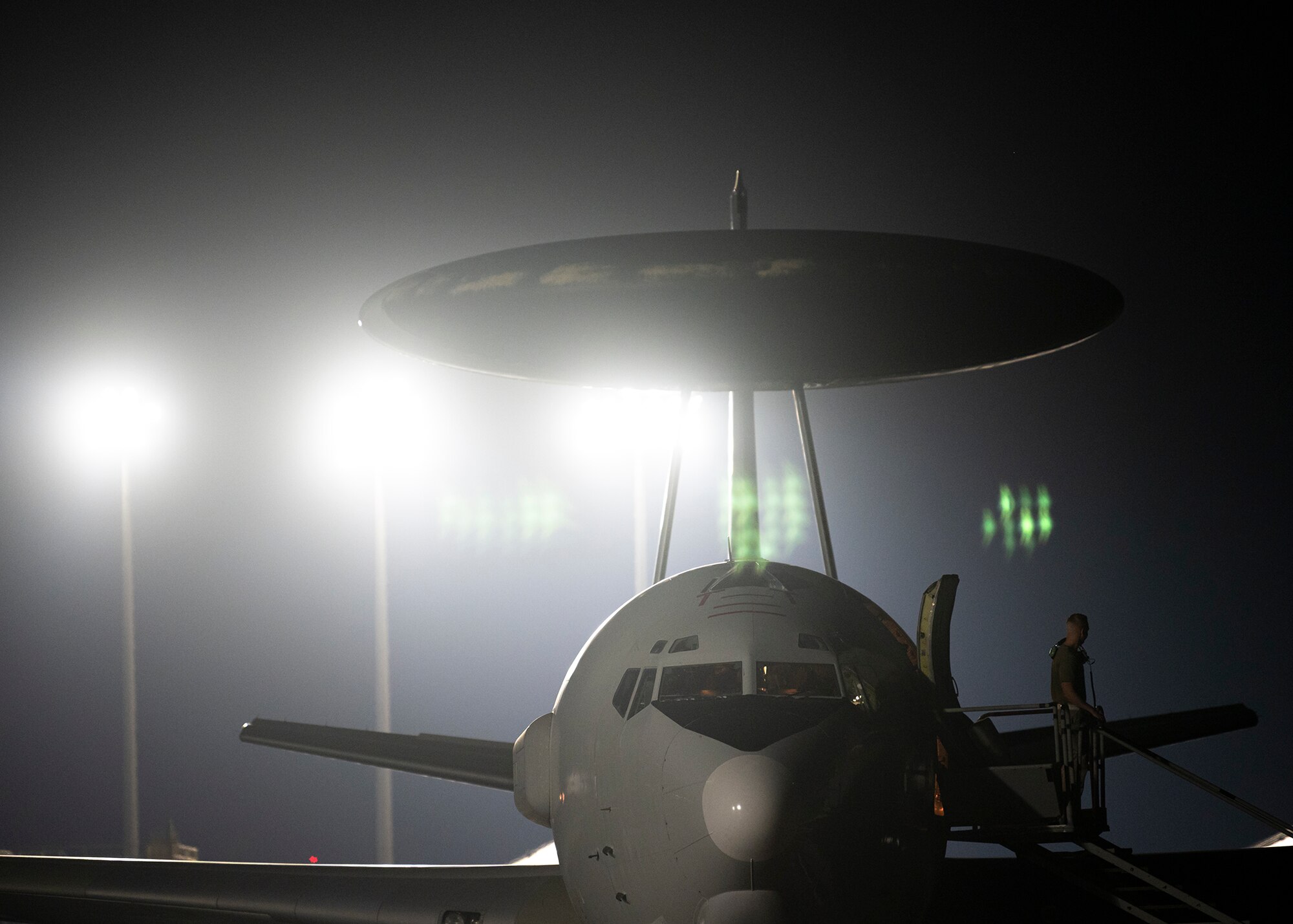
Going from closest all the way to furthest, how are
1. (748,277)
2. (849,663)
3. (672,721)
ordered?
(672,721) < (849,663) < (748,277)

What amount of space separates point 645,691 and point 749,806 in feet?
5.17

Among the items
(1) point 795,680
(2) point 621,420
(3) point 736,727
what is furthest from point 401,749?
(2) point 621,420

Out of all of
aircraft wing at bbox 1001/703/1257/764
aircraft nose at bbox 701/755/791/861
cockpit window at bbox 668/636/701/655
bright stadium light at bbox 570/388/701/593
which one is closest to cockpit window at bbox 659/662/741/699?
cockpit window at bbox 668/636/701/655

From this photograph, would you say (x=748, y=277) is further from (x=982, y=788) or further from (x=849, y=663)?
(x=982, y=788)

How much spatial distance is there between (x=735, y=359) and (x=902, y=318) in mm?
3739

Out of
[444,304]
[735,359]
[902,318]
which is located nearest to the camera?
[444,304]

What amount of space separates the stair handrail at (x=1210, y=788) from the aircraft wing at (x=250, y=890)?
560cm

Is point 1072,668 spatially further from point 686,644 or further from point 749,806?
point 749,806

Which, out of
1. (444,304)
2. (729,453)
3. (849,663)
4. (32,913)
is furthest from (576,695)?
(729,453)

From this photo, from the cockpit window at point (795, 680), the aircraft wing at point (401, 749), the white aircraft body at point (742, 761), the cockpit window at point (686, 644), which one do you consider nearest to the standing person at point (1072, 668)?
the white aircraft body at point (742, 761)

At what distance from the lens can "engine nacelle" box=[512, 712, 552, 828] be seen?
8.86 meters

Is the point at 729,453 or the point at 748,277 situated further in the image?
the point at 729,453

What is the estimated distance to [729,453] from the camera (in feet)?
57.8

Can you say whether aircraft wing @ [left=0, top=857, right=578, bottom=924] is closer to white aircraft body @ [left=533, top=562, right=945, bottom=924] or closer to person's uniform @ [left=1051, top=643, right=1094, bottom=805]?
white aircraft body @ [left=533, top=562, right=945, bottom=924]
